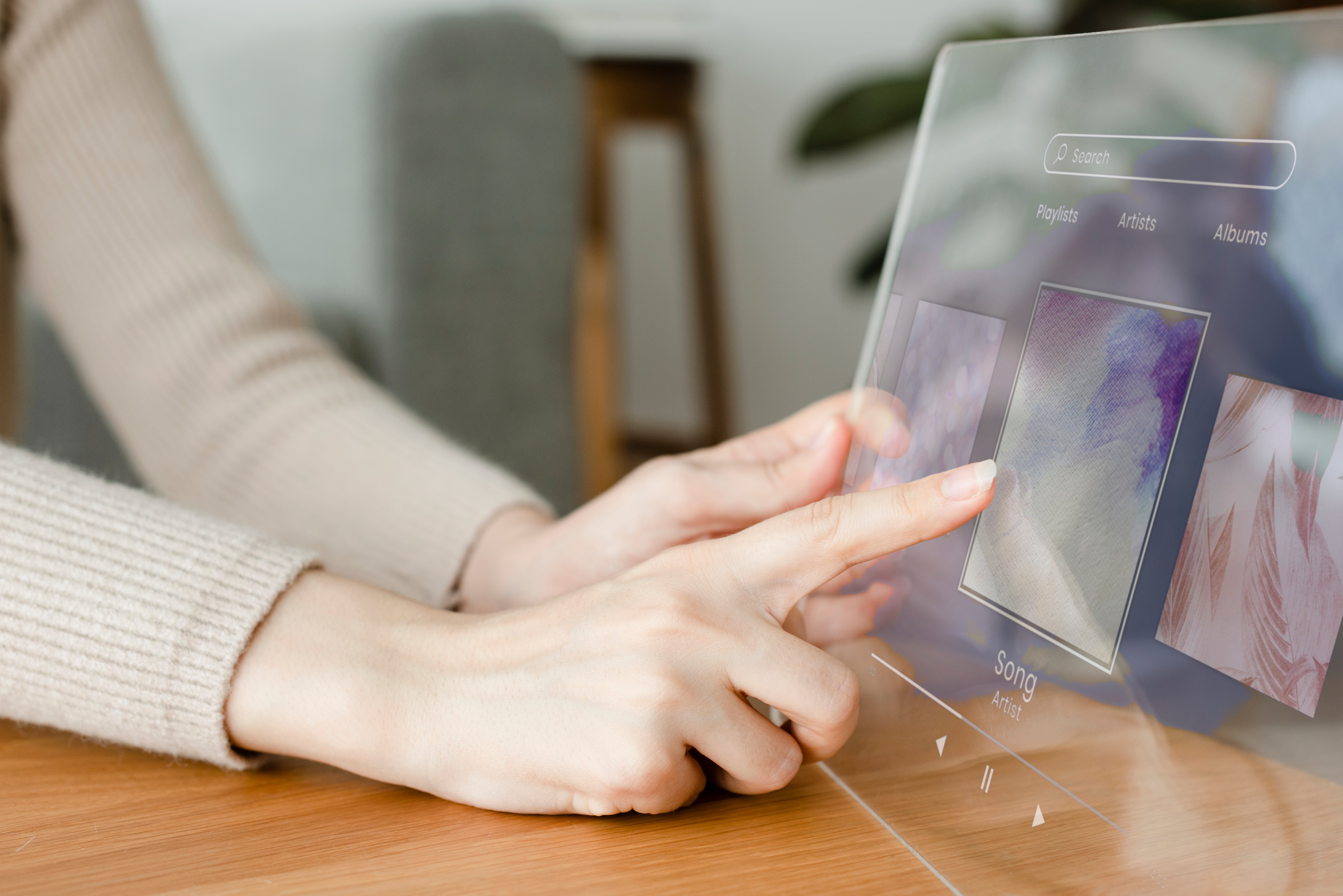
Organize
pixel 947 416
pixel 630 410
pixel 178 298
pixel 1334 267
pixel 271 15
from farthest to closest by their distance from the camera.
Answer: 1. pixel 630 410
2. pixel 271 15
3. pixel 178 298
4. pixel 947 416
5. pixel 1334 267

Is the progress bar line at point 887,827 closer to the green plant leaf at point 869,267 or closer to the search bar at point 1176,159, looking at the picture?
the search bar at point 1176,159

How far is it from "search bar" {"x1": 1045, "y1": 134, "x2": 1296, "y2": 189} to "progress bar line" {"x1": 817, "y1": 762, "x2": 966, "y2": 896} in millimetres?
217

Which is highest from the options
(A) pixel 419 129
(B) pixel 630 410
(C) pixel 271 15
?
(C) pixel 271 15

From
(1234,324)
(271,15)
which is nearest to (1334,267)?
(1234,324)

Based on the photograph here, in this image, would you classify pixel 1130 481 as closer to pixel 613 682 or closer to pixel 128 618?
pixel 613 682

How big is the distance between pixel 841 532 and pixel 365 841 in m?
0.18

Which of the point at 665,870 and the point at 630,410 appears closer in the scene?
the point at 665,870

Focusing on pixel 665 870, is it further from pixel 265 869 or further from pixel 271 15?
pixel 271 15

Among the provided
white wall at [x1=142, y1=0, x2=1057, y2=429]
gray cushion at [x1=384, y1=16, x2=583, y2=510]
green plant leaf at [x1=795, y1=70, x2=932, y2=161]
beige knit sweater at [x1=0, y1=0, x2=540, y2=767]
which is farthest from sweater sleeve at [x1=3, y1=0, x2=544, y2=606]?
green plant leaf at [x1=795, y1=70, x2=932, y2=161]

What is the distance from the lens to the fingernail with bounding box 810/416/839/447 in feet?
1.32

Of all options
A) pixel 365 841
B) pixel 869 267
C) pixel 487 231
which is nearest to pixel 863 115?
pixel 869 267

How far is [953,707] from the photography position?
321 mm

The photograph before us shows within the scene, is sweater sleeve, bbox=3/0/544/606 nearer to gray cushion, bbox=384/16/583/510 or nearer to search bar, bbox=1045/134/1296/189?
search bar, bbox=1045/134/1296/189

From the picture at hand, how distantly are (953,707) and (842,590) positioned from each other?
69 millimetres
